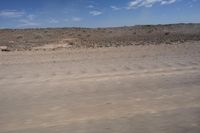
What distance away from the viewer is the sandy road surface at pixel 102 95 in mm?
6312

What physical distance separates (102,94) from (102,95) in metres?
0.09

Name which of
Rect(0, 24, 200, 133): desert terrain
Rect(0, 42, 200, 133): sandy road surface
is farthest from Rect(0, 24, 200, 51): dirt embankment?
Rect(0, 42, 200, 133): sandy road surface

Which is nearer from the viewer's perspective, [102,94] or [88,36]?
[102,94]

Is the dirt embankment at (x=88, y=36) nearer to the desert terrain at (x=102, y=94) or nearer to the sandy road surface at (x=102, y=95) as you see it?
the desert terrain at (x=102, y=94)

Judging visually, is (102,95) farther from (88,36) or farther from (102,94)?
(88,36)

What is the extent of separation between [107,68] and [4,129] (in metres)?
5.90

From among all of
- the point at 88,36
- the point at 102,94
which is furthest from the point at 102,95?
the point at 88,36

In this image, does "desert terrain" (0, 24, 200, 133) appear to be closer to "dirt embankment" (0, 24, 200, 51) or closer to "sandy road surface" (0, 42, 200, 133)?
"sandy road surface" (0, 42, 200, 133)

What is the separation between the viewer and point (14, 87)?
30.8 feet

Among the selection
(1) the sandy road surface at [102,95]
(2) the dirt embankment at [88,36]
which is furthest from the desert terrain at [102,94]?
(2) the dirt embankment at [88,36]

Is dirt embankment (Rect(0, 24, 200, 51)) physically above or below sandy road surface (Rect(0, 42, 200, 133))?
above

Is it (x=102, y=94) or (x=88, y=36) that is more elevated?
(x=88, y=36)

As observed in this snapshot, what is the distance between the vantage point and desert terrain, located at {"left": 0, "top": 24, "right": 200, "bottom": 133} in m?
6.33

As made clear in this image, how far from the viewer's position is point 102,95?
8.32 m
